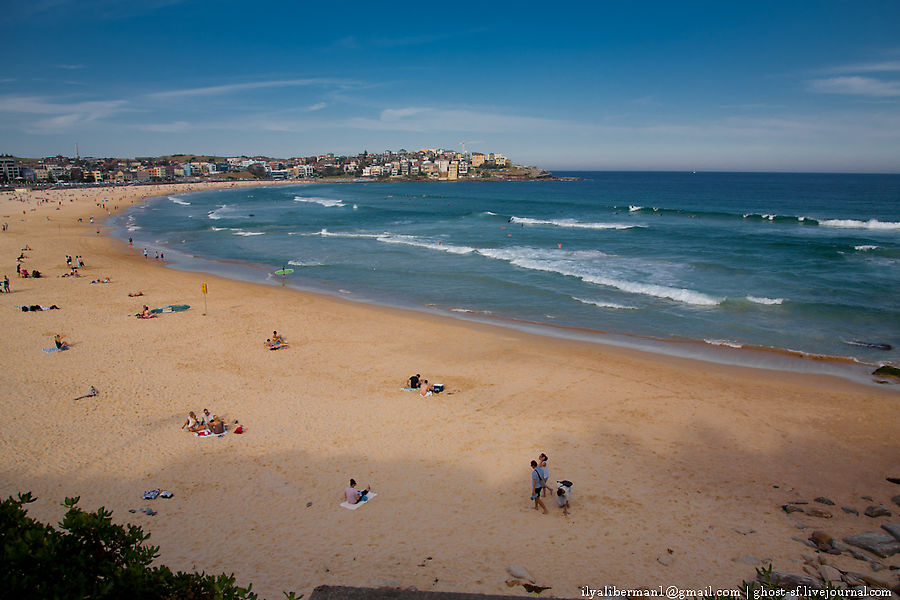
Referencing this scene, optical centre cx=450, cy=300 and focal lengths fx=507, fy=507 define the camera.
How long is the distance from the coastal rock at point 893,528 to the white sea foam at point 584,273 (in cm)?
1719

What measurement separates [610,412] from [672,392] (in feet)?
8.44

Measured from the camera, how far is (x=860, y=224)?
50719mm

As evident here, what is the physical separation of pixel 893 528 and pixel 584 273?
79.0ft

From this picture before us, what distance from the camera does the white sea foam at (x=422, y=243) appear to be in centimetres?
4130

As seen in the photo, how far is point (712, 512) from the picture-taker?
9.40m

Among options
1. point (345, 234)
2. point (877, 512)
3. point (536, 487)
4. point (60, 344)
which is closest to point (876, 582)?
point (877, 512)

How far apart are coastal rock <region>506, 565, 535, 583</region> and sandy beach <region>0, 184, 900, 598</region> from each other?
0.21 metres

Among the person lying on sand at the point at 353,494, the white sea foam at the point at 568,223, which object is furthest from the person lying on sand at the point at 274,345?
the white sea foam at the point at 568,223

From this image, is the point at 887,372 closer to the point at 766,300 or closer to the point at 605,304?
the point at 766,300

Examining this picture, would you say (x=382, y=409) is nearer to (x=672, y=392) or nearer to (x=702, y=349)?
(x=672, y=392)

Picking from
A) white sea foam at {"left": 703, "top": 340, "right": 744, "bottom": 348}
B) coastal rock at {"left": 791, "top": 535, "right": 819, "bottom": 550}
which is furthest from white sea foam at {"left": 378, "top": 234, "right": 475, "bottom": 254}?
coastal rock at {"left": 791, "top": 535, "right": 819, "bottom": 550}

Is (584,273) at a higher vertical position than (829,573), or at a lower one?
higher

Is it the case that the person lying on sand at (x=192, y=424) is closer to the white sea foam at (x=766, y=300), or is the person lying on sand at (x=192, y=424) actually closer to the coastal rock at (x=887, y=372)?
the coastal rock at (x=887, y=372)

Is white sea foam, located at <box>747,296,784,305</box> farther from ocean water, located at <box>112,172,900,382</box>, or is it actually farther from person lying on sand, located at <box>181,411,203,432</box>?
person lying on sand, located at <box>181,411,203,432</box>
